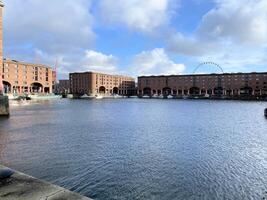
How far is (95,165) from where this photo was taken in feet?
55.6

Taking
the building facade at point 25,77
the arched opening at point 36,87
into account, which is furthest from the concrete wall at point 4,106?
the arched opening at point 36,87

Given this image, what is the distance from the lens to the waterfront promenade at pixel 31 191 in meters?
7.84

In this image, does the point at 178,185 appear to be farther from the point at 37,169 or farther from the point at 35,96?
the point at 35,96

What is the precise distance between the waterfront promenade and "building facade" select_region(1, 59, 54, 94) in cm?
15392

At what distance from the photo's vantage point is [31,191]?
27.4ft

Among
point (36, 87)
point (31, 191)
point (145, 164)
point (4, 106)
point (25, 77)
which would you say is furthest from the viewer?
point (36, 87)

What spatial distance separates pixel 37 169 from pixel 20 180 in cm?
661

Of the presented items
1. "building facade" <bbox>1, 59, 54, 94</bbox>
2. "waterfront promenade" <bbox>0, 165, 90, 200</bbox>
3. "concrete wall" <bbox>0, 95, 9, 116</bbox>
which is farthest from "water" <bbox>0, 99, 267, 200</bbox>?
"building facade" <bbox>1, 59, 54, 94</bbox>

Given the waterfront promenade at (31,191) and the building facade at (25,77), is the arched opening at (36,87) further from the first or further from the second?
the waterfront promenade at (31,191)

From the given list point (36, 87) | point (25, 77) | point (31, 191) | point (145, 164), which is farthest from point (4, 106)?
point (36, 87)

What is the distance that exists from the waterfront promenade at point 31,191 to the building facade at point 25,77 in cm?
15392

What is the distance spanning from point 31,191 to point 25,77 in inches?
6753

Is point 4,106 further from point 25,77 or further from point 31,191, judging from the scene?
point 25,77

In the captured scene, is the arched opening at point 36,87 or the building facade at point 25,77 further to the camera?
the arched opening at point 36,87
